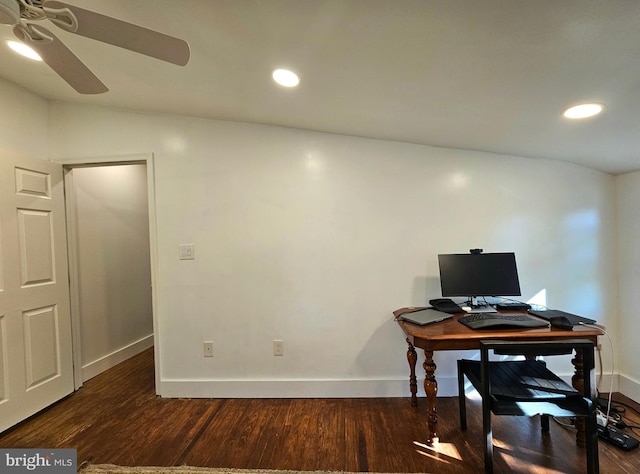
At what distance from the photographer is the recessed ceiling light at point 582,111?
1.35 meters

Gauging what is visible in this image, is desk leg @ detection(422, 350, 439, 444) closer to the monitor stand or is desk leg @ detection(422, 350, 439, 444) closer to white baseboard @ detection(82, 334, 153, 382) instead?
the monitor stand

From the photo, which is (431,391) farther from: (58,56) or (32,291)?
(32,291)

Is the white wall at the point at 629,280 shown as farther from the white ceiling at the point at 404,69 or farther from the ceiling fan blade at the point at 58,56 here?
the ceiling fan blade at the point at 58,56

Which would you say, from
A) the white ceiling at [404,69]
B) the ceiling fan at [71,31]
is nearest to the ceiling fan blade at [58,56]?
the ceiling fan at [71,31]

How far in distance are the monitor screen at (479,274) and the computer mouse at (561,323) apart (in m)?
0.32

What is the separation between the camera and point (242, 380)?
2164 mm

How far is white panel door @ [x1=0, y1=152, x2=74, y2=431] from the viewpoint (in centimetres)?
182

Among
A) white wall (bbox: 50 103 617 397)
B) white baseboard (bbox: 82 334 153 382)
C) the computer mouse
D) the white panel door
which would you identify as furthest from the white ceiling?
white baseboard (bbox: 82 334 153 382)

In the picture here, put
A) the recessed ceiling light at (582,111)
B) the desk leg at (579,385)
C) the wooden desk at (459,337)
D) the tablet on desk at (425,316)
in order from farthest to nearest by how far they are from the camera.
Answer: the tablet on desk at (425,316) < the desk leg at (579,385) < the wooden desk at (459,337) < the recessed ceiling light at (582,111)

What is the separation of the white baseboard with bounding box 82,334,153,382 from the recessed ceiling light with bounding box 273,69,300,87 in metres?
3.01

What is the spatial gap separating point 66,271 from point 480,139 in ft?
11.3

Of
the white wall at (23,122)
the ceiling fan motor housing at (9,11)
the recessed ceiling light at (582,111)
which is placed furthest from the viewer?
the white wall at (23,122)

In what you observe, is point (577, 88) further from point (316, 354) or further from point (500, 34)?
point (316, 354)

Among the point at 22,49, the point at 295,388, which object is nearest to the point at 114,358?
the point at 295,388
